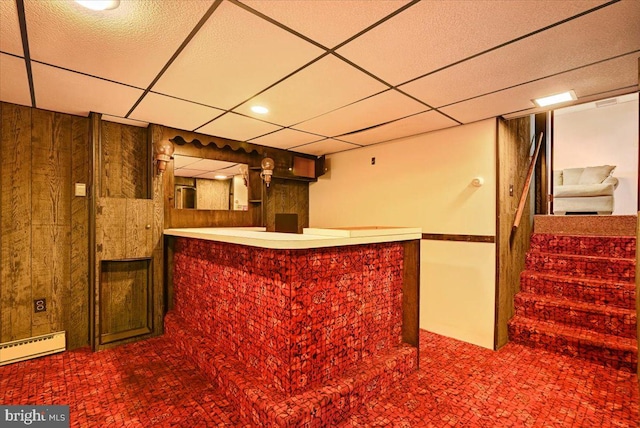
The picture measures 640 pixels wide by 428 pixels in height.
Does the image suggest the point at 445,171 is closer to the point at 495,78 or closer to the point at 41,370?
the point at 495,78

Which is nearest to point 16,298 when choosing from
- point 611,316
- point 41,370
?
point 41,370

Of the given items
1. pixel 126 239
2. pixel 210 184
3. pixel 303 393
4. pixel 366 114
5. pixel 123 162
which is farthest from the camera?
pixel 210 184

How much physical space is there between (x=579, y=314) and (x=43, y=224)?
534 centimetres

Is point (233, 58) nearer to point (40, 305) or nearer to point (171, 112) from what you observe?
point (171, 112)

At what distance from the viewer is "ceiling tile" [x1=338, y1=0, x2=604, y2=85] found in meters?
1.49

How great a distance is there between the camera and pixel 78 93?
2529 millimetres

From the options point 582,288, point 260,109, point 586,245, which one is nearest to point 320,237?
point 260,109

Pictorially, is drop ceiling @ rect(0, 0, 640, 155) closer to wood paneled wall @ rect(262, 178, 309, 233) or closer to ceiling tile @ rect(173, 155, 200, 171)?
ceiling tile @ rect(173, 155, 200, 171)

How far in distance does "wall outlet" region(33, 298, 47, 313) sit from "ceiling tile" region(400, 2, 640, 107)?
12.6 ft

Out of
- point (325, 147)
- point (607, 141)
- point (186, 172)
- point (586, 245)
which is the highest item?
point (607, 141)

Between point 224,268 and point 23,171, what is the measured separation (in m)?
2.19

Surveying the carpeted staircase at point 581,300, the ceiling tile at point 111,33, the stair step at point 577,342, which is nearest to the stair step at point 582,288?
the carpeted staircase at point 581,300

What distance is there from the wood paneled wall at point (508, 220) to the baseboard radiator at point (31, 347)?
428cm

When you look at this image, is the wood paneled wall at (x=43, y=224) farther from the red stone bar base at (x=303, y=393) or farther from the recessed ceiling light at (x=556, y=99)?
the recessed ceiling light at (x=556, y=99)
